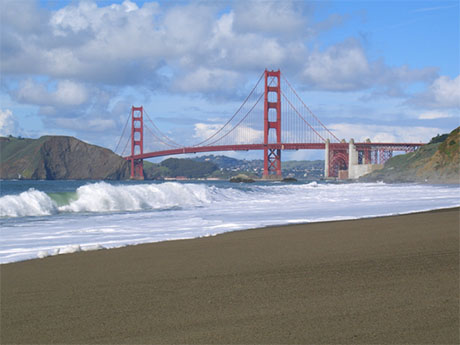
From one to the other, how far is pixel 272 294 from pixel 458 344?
110cm

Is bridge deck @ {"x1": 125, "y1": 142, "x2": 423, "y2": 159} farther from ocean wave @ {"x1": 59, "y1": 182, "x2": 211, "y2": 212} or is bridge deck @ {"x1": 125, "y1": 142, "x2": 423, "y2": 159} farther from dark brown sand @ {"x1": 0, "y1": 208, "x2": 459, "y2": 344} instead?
dark brown sand @ {"x1": 0, "y1": 208, "x2": 459, "y2": 344}

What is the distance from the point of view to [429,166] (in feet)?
135

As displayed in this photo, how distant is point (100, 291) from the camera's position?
3309mm

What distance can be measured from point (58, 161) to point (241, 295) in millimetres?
76904

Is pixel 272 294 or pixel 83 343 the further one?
pixel 272 294

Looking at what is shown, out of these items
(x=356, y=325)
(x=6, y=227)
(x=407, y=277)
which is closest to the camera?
(x=356, y=325)

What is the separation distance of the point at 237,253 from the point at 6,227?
484 cm

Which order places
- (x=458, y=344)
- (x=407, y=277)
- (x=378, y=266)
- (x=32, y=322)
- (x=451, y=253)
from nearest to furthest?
1. (x=458, y=344)
2. (x=32, y=322)
3. (x=407, y=277)
4. (x=378, y=266)
5. (x=451, y=253)

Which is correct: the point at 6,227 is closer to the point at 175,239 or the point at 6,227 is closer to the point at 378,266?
the point at 175,239

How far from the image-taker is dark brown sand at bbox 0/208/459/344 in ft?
8.11

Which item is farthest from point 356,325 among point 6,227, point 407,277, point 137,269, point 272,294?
point 6,227

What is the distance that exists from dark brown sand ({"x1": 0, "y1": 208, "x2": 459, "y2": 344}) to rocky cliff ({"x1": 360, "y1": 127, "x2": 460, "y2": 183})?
105 feet

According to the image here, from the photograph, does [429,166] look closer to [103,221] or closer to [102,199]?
[102,199]

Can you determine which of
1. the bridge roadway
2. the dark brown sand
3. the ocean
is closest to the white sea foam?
the ocean
